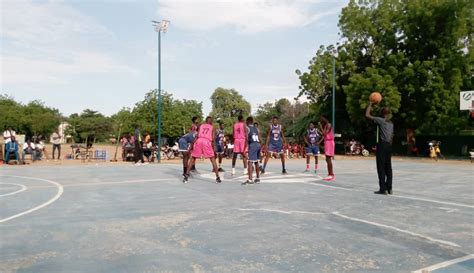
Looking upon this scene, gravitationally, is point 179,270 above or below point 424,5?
below

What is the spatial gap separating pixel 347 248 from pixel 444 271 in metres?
1.14

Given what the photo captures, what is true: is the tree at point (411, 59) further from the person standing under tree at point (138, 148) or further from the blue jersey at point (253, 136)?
the blue jersey at point (253, 136)

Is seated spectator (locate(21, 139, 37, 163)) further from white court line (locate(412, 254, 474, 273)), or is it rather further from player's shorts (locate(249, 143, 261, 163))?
white court line (locate(412, 254, 474, 273))

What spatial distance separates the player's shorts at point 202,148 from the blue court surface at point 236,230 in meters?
1.61

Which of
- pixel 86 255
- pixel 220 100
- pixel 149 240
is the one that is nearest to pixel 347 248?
pixel 149 240

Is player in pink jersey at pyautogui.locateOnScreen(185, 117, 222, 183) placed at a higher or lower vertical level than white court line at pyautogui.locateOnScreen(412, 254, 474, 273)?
higher

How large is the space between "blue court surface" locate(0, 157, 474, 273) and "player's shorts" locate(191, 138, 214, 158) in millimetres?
1611

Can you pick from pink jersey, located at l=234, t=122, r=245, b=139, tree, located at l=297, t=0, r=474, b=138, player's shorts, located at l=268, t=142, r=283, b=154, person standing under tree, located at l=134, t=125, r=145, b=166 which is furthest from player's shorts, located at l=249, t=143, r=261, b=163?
tree, located at l=297, t=0, r=474, b=138

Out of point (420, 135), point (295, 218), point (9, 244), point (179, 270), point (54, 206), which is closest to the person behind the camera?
point (179, 270)

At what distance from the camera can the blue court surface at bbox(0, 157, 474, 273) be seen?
4.74 m

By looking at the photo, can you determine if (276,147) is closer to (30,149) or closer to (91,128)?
(30,149)

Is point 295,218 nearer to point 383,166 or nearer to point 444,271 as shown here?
point 444,271

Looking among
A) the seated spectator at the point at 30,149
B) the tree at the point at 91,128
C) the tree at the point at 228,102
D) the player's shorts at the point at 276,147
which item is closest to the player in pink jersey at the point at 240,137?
the player's shorts at the point at 276,147

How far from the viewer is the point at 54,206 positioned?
8.38 m
